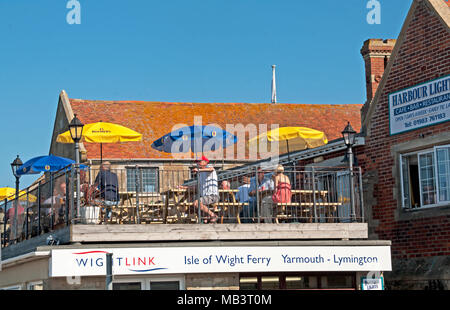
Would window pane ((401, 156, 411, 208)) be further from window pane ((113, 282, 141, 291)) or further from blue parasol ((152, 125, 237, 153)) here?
window pane ((113, 282, 141, 291))

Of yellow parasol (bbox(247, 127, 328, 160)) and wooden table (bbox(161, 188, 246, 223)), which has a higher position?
yellow parasol (bbox(247, 127, 328, 160))

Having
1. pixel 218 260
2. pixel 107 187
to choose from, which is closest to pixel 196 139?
pixel 107 187

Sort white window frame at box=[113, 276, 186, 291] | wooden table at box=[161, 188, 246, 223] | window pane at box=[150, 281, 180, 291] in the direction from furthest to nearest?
wooden table at box=[161, 188, 246, 223], window pane at box=[150, 281, 180, 291], white window frame at box=[113, 276, 186, 291]

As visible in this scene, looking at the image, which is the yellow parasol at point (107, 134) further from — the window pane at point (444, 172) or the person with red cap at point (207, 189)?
the window pane at point (444, 172)

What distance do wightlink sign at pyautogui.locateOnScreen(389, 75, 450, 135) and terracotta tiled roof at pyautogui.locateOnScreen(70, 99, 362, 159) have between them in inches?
782

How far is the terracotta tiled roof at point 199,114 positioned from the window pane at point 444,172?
844 inches

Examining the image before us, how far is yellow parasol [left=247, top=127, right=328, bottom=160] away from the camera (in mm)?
20266

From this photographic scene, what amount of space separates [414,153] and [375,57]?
690cm

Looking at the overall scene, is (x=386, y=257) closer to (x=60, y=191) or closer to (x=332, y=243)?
(x=332, y=243)

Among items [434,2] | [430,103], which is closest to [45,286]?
[430,103]

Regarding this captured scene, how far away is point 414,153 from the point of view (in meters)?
18.5

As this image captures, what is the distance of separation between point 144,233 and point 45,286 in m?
2.11

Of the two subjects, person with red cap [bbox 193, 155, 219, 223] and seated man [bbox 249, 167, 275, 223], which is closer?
person with red cap [bbox 193, 155, 219, 223]

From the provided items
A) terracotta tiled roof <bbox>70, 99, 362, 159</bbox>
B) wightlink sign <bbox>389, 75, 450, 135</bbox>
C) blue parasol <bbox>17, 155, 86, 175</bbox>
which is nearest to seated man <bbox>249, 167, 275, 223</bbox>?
wightlink sign <bbox>389, 75, 450, 135</bbox>
